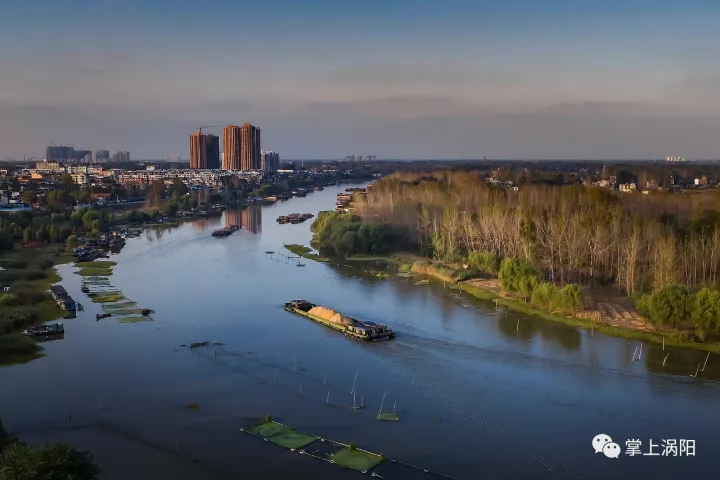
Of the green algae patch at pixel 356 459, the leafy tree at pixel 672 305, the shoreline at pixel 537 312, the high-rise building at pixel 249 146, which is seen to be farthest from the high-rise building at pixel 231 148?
the green algae patch at pixel 356 459

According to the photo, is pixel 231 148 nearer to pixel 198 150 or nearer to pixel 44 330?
pixel 198 150

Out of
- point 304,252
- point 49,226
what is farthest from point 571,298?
point 49,226

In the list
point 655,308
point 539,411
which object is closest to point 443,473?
point 539,411

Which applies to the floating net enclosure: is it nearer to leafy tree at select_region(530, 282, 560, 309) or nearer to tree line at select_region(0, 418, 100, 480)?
tree line at select_region(0, 418, 100, 480)

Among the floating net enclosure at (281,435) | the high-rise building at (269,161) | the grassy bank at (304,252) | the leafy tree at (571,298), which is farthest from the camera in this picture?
the high-rise building at (269,161)

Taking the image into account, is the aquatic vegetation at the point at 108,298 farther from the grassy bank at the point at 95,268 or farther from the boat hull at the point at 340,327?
the boat hull at the point at 340,327

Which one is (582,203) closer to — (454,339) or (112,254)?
(454,339)
